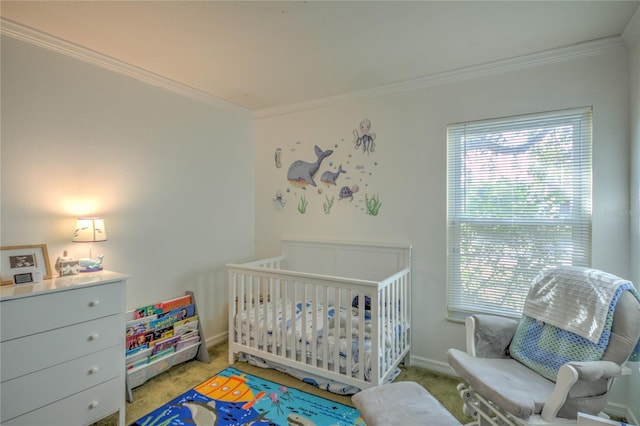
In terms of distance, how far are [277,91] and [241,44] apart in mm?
847

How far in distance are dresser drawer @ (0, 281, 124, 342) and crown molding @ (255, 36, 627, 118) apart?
234 centimetres

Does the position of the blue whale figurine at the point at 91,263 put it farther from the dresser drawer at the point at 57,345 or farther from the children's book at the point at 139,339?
the children's book at the point at 139,339

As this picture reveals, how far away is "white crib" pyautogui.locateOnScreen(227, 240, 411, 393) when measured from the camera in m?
2.11

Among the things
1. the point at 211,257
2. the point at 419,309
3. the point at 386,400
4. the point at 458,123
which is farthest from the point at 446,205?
the point at 211,257

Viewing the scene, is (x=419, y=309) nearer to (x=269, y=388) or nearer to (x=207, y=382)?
(x=269, y=388)

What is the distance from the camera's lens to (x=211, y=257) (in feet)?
10.2

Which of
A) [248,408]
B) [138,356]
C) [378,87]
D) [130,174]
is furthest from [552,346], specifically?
[130,174]

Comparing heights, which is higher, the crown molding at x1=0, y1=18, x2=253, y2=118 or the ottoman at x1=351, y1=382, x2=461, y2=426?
the crown molding at x1=0, y1=18, x2=253, y2=118

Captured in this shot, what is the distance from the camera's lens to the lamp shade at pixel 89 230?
79.8 inches

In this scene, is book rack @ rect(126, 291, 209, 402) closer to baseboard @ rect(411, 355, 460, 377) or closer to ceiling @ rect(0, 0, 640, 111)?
baseboard @ rect(411, 355, 460, 377)

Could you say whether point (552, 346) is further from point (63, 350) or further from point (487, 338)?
point (63, 350)

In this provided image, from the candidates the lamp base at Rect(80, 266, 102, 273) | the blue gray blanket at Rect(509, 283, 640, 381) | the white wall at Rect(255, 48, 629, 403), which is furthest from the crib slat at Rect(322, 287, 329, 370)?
the lamp base at Rect(80, 266, 102, 273)

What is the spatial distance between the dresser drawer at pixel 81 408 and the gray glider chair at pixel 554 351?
2.02 metres

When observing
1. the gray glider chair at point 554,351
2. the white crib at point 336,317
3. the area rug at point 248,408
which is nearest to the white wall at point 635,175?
the gray glider chair at point 554,351
